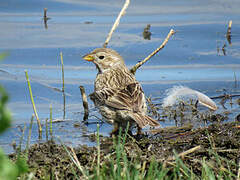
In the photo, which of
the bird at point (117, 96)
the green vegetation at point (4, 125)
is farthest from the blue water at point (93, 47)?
the green vegetation at point (4, 125)

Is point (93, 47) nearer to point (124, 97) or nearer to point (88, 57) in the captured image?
point (88, 57)

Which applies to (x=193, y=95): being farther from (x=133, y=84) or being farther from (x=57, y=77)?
(x=57, y=77)

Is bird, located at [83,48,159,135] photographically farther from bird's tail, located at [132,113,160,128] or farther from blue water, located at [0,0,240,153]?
blue water, located at [0,0,240,153]

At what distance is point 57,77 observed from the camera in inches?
396

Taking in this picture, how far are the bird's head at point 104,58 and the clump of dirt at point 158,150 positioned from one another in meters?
1.83

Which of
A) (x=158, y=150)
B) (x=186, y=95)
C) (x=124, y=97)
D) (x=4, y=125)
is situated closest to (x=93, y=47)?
(x=186, y=95)

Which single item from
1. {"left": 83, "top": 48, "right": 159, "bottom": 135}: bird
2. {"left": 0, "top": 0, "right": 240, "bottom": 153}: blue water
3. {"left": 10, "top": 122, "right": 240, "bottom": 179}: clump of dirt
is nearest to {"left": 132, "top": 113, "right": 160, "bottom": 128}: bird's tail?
{"left": 83, "top": 48, "right": 159, "bottom": 135}: bird

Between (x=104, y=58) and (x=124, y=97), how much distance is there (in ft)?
4.85

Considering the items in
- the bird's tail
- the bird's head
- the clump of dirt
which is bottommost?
the clump of dirt

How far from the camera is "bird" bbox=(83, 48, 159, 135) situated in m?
6.45

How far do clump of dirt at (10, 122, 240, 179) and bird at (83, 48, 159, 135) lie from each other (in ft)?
1.00

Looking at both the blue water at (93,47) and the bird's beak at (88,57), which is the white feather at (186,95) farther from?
the bird's beak at (88,57)

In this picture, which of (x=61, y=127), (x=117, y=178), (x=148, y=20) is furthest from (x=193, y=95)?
(x=148, y=20)

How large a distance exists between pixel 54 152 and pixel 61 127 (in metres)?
1.62
